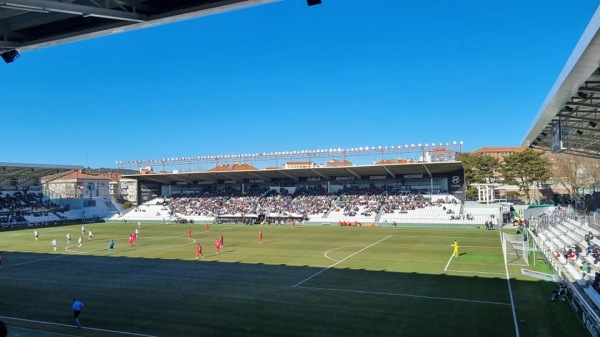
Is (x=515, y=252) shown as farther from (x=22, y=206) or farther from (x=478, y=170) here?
(x=22, y=206)

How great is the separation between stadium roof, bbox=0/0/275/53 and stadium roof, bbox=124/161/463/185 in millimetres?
59043

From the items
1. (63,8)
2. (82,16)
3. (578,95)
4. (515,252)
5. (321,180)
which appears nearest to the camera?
(63,8)

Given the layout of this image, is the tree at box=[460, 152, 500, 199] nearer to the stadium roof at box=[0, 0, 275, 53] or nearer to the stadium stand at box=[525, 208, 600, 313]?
the stadium stand at box=[525, 208, 600, 313]

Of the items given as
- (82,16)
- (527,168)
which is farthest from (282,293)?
(527,168)

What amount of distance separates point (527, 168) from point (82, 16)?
79.0 meters

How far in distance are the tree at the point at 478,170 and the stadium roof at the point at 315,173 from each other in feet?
49.1

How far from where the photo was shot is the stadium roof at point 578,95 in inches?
483

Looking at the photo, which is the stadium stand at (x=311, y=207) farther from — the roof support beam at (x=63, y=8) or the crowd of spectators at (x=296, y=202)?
the roof support beam at (x=63, y=8)

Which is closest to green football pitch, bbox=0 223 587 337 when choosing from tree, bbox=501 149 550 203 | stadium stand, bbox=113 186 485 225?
stadium stand, bbox=113 186 485 225

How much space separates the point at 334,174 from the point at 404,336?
196 feet

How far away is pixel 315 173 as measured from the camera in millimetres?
75062

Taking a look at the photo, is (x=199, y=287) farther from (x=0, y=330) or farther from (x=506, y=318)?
(x=0, y=330)

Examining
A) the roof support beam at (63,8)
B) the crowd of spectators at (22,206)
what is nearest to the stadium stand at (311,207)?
the crowd of spectators at (22,206)

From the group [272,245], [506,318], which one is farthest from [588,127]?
[272,245]
